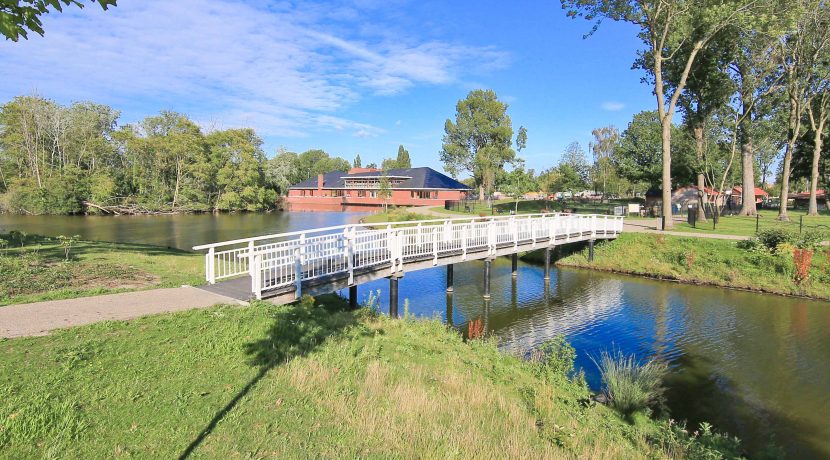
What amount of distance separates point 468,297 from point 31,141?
65347mm

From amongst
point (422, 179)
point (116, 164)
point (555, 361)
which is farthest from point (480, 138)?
point (555, 361)

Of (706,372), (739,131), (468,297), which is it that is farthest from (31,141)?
(739,131)

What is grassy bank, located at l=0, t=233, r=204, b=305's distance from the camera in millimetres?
9070

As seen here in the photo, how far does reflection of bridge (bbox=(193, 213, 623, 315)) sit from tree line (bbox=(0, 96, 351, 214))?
53.5 metres

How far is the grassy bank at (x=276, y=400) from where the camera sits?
13.6 feet

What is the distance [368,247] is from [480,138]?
64192 millimetres

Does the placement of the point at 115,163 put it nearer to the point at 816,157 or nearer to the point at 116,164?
the point at 116,164

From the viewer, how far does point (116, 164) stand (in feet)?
214

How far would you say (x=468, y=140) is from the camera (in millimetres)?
74125

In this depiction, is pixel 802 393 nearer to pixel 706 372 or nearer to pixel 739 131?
pixel 706 372

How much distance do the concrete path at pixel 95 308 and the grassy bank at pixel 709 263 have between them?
1887 centimetres

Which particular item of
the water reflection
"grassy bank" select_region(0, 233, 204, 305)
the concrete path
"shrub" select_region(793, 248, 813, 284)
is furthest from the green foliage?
"shrub" select_region(793, 248, 813, 284)

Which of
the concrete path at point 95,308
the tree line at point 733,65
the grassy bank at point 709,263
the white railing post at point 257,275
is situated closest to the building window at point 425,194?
the tree line at point 733,65

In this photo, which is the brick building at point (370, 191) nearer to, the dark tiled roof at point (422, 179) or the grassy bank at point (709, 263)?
the dark tiled roof at point (422, 179)
